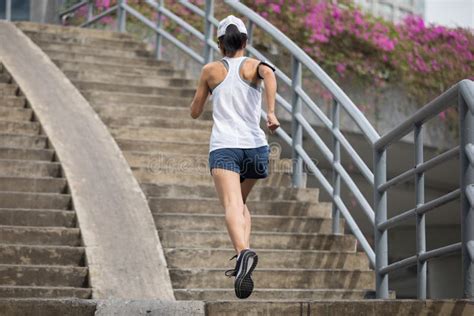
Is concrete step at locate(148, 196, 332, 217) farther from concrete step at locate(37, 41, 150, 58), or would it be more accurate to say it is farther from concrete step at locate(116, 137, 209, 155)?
concrete step at locate(37, 41, 150, 58)

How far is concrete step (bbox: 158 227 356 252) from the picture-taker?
28.1 ft

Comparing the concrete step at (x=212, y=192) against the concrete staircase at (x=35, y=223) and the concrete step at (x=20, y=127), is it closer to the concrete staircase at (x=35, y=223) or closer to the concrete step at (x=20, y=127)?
the concrete staircase at (x=35, y=223)

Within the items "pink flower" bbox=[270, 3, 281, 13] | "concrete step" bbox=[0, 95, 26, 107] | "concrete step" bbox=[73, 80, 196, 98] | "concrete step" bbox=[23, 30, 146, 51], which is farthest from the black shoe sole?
"pink flower" bbox=[270, 3, 281, 13]

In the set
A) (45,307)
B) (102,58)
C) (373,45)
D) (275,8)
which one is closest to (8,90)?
(102,58)

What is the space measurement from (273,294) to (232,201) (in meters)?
1.76

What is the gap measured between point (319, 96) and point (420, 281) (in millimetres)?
6927

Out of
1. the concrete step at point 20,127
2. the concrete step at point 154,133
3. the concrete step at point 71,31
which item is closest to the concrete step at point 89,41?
the concrete step at point 71,31

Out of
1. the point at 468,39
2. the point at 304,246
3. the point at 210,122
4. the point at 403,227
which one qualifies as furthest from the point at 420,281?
the point at 403,227

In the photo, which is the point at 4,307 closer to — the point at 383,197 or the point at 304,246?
the point at 383,197

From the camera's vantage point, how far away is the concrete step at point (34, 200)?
860cm

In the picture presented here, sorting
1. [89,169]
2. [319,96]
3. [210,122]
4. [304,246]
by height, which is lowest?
[304,246]

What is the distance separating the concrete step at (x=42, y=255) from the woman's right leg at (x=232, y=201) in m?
1.81

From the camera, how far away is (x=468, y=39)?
51.4ft

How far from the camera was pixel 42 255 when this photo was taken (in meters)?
7.94
